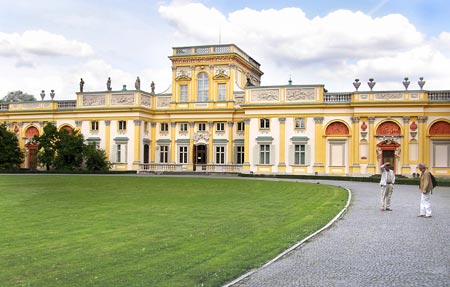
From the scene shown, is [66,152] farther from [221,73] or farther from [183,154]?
[221,73]

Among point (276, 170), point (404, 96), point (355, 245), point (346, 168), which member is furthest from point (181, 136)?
point (355, 245)

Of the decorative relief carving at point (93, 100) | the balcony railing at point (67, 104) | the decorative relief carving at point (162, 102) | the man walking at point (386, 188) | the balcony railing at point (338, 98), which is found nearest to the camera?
the man walking at point (386, 188)

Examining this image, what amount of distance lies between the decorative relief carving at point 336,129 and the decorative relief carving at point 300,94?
3356mm

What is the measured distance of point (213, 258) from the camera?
10641mm

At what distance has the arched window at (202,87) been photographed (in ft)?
194

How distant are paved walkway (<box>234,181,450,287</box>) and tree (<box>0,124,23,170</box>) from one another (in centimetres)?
4983

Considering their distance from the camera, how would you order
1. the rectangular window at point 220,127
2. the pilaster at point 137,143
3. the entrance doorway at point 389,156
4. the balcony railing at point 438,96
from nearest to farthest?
the balcony railing at point 438,96 → the entrance doorway at point 389,156 → the pilaster at point 137,143 → the rectangular window at point 220,127

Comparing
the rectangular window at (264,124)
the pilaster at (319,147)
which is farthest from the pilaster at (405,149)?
the rectangular window at (264,124)

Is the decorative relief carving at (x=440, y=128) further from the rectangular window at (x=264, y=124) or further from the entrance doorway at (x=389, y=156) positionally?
the rectangular window at (x=264, y=124)

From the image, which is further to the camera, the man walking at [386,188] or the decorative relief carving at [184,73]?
the decorative relief carving at [184,73]

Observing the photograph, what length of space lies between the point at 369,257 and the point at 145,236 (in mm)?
5506

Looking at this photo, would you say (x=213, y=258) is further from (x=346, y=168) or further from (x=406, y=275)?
(x=346, y=168)

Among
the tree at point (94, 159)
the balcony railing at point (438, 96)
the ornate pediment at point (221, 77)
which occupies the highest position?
the ornate pediment at point (221, 77)

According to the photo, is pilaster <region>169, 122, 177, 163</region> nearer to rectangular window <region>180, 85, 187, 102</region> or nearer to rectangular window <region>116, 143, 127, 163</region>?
rectangular window <region>180, 85, 187, 102</region>
